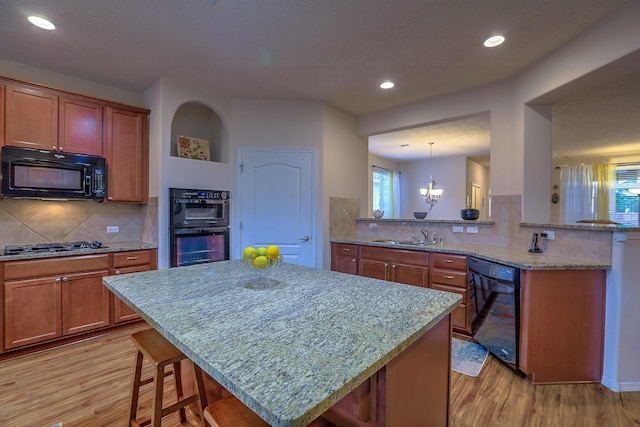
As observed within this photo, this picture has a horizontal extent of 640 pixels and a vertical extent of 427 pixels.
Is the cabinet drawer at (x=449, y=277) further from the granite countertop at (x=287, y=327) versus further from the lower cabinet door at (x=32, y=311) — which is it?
the lower cabinet door at (x=32, y=311)

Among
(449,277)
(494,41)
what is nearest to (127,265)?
(449,277)

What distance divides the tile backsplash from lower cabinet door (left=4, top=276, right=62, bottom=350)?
0.64m

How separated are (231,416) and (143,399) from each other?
53.7 inches

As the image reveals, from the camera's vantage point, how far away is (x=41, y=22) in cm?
216

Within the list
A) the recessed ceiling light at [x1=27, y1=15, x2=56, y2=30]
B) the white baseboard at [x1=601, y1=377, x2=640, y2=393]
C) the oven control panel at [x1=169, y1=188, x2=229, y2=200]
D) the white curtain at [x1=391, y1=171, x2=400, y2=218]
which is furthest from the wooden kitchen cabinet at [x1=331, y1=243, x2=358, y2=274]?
the white curtain at [x1=391, y1=171, x2=400, y2=218]

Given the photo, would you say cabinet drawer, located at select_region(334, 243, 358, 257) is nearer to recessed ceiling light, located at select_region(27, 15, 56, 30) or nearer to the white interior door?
the white interior door

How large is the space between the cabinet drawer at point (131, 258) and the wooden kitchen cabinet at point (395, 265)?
89.5 inches

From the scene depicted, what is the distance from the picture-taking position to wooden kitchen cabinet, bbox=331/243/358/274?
3.57m

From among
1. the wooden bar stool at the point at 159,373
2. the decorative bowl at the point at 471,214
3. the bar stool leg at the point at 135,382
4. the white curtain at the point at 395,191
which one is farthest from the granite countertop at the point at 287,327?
the white curtain at the point at 395,191

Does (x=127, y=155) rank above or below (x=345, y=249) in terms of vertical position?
above

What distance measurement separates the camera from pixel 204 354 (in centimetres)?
82

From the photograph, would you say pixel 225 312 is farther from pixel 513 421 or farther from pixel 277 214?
pixel 277 214

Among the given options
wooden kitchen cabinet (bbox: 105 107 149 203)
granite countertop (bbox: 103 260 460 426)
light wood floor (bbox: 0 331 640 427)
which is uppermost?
wooden kitchen cabinet (bbox: 105 107 149 203)

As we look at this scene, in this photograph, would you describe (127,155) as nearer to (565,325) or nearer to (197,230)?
(197,230)
